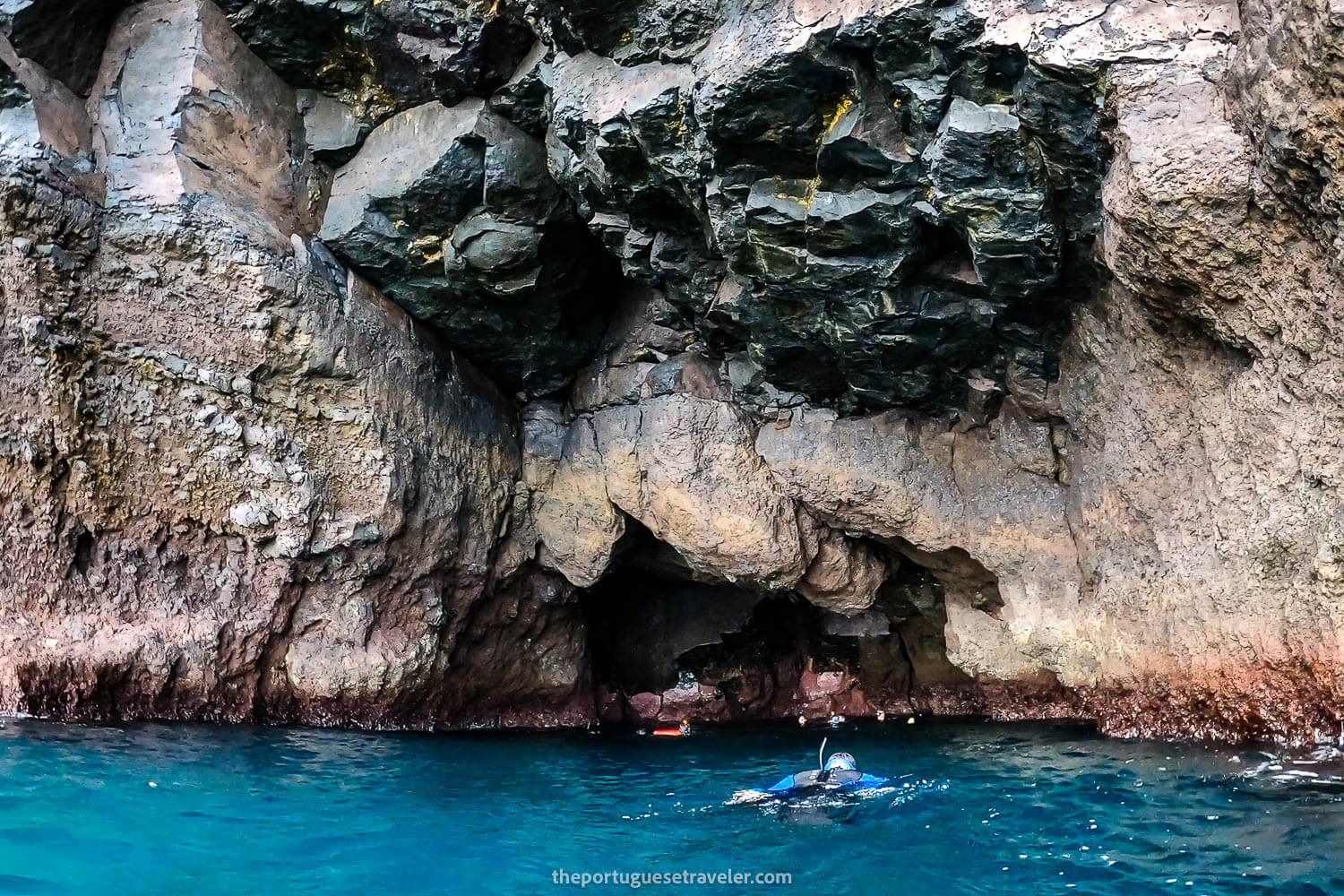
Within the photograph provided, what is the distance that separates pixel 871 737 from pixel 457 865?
5.34 meters

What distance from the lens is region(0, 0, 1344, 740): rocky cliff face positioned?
7.38 m

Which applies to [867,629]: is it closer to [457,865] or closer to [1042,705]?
[1042,705]

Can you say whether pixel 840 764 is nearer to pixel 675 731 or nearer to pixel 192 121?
pixel 675 731

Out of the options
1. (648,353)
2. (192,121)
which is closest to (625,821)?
(648,353)

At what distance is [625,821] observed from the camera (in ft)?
25.0

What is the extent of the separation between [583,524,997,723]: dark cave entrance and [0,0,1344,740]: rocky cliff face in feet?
0.52

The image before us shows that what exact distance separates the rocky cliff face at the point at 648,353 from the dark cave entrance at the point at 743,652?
159mm

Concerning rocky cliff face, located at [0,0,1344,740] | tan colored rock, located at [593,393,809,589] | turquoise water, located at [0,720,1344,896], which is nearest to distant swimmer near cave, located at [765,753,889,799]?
turquoise water, located at [0,720,1344,896]

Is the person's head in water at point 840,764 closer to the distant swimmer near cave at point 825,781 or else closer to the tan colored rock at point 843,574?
the distant swimmer near cave at point 825,781

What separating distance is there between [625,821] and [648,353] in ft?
17.6

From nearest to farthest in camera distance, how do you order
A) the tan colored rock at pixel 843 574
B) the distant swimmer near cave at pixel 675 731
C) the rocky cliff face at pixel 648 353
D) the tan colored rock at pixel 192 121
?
the rocky cliff face at pixel 648 353 → the tan colored rock at pixel 192 121 → the tan colored rock at pixel 843 574 → the distant swimmer near cave at pixel 675 731

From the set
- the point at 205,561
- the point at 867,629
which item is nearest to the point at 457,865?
the point at 205,561

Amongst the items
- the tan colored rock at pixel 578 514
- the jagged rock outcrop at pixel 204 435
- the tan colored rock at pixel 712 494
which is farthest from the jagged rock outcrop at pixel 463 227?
the tan colored rock at pixel 712 494

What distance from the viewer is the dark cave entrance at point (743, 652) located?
1227cm
